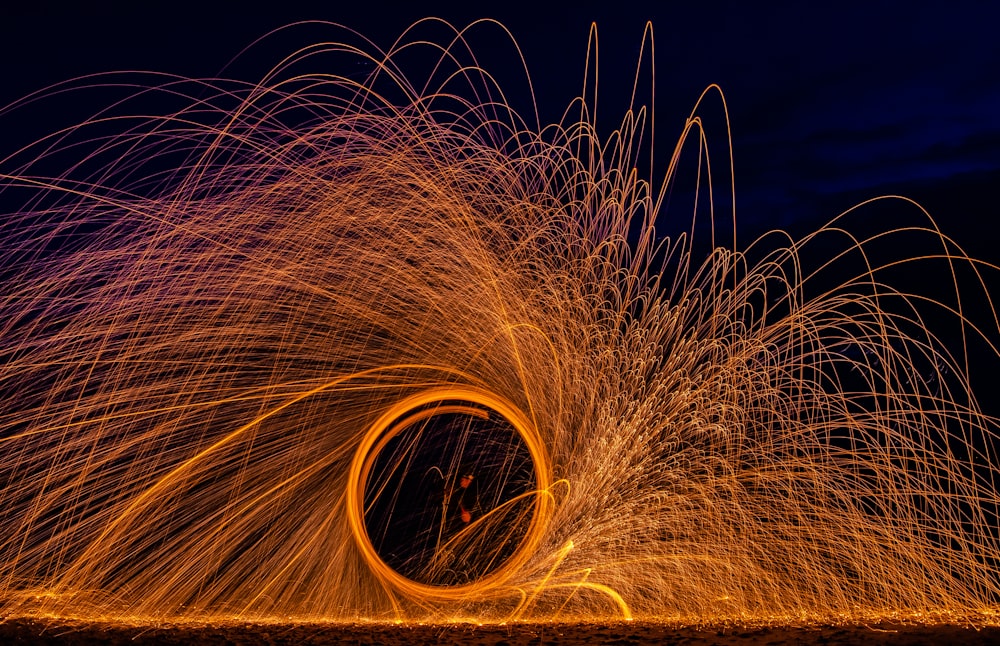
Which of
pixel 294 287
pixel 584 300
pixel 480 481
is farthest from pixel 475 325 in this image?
pixel 480 481

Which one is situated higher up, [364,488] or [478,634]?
[364,488]

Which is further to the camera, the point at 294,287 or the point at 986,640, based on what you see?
the point at 294,287

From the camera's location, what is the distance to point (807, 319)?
852cm

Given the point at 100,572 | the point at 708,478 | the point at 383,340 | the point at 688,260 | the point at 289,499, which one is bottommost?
the point at 100,572

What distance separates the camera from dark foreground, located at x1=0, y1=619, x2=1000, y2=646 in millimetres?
5969

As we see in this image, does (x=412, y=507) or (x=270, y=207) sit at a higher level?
(x=270, y=207)

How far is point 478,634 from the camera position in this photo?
250 inches

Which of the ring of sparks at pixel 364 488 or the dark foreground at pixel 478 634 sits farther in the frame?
the ring of sparks at pixel 364 488

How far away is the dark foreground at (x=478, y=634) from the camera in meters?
5.97

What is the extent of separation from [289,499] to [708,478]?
4.47 metres

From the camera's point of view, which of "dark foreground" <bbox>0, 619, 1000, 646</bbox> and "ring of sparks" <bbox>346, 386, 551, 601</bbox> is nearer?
"dark foreground" <bbox>0, 619, 1000, 646</bbox>

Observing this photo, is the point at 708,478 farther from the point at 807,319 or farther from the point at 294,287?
the point at 294,287

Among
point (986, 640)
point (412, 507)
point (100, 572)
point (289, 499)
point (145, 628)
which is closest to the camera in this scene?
point (986, 640)

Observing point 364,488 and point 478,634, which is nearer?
point 478,634
